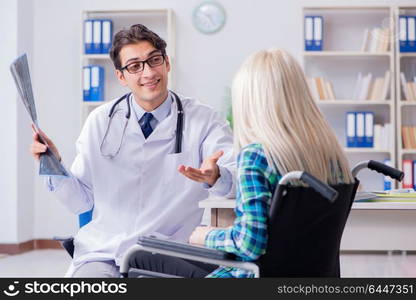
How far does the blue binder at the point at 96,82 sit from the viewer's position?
6375 mm

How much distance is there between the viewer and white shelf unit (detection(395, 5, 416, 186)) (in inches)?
243

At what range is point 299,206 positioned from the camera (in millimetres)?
1553

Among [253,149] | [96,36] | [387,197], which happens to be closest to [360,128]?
[96,36]

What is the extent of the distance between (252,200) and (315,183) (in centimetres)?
17

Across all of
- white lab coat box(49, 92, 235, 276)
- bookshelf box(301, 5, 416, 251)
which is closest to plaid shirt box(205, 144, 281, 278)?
white lab coat box(49, 92, 235, 276)

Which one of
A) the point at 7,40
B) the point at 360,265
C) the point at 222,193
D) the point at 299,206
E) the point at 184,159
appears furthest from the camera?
the point at 7,40

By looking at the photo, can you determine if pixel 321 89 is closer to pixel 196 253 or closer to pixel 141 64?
pixel 141 64

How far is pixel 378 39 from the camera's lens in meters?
6.25

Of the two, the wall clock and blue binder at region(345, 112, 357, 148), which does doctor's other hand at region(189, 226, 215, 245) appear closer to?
blue binder at region(345, 112, 357, 148)

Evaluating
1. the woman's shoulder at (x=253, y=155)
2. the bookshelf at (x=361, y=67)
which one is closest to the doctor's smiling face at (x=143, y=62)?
the woman's shoulder at (x=253, y=155)

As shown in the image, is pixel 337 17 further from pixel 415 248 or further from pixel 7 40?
pixel 415 248

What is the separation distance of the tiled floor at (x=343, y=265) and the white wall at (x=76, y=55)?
1.46 feet

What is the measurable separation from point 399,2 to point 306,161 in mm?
5216

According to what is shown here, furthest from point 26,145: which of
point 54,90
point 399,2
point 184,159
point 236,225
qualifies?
point 236,225
